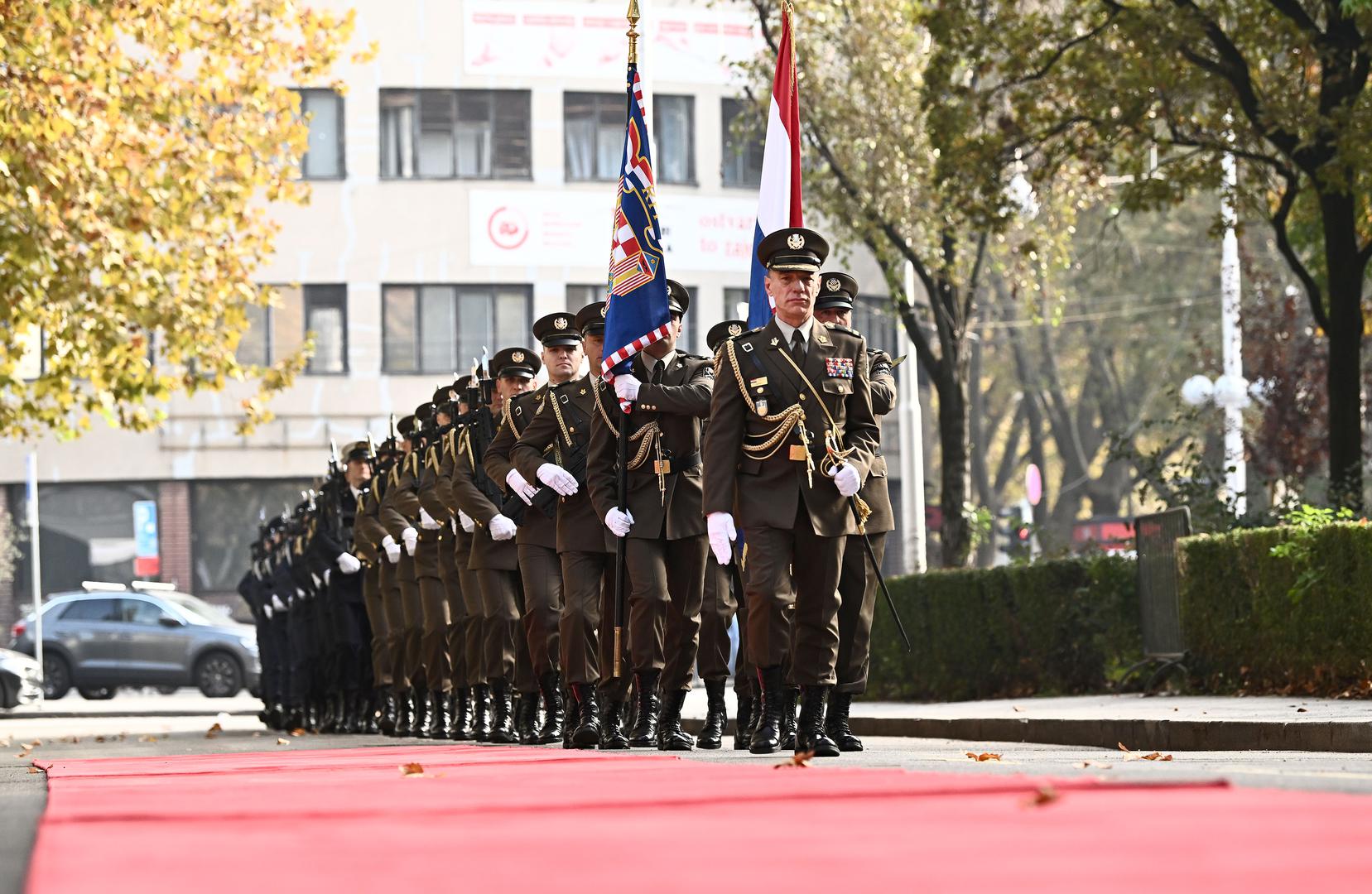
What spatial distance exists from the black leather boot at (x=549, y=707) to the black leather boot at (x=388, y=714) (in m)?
4.62

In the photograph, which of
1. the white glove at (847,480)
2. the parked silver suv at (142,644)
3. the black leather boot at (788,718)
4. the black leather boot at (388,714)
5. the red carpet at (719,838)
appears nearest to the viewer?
the red carpet at (719,838)

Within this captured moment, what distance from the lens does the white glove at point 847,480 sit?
33.6 feet

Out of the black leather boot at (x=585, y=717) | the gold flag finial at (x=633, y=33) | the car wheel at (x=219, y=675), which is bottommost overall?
the car wheel at (x=219, y=675)

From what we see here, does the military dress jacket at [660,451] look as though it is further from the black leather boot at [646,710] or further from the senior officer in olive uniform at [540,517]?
the senior officer in olive uniform at [540,517]

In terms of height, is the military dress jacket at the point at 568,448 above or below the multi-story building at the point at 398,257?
below

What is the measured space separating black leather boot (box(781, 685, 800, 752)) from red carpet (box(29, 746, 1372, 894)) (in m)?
3.41

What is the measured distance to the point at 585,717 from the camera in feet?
41.5

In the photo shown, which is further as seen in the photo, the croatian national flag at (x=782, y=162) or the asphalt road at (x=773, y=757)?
the croatian national flag at (x=782, y=162)

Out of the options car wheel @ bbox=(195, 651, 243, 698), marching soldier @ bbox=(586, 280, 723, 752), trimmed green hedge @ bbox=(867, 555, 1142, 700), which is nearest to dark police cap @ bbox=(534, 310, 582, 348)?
marching soldier @ bbox=(586, 280, 723, 752)

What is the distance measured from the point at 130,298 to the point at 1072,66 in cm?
892

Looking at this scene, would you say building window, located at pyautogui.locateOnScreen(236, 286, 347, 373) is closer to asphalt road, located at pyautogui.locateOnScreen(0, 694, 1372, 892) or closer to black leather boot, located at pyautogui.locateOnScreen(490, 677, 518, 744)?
asphalt road, located at pyautogui.locateOnScreen(0, 694, 1372, 892)

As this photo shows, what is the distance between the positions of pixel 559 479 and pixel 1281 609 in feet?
17.2

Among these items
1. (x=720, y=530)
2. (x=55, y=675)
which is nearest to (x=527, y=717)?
(x=720, y=530)

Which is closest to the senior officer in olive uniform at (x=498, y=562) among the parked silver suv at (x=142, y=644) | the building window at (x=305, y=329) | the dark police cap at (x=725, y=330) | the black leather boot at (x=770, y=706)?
the dark police cap at (x=725, y=330)
